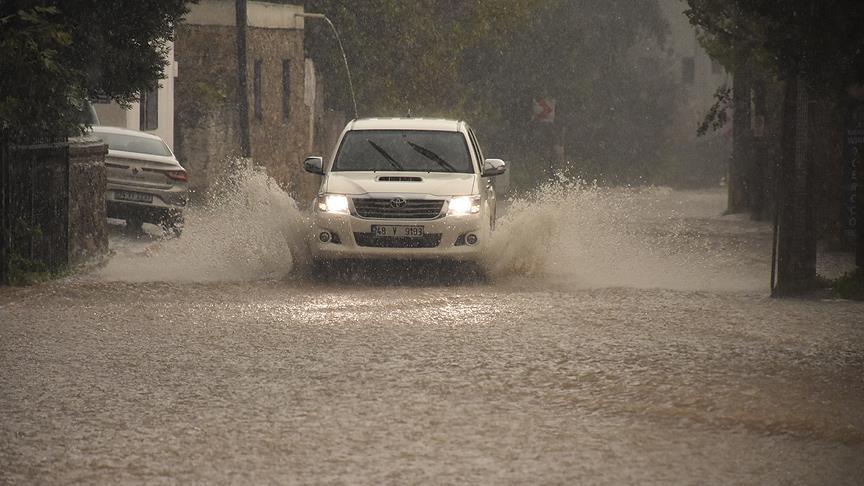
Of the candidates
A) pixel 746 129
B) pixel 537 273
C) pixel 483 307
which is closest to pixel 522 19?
pixel 746 129

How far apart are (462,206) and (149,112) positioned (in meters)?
19.9

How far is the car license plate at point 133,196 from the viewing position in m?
25.2

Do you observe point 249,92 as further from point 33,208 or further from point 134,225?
point 33,208

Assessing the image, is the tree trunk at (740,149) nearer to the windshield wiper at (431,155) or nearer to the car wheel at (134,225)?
the car wheel at (134,225)

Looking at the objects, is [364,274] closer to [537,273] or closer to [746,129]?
[537,273]

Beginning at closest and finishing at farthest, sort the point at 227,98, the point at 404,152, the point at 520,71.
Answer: the point at 404,152 < the point at 227,98 < the point at 520,71

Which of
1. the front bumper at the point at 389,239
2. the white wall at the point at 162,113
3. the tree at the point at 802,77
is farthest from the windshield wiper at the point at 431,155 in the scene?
the white wall at the point at 162,113

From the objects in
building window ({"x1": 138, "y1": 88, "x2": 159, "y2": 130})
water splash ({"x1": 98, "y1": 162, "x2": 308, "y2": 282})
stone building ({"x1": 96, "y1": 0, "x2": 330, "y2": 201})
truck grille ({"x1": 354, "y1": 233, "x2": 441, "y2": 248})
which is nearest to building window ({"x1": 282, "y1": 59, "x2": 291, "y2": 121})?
stone building ({"x1": 96, "y1": 0, "x2": 330, "y2": 201})

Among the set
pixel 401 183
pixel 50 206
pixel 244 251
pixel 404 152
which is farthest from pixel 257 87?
pixel 401 183

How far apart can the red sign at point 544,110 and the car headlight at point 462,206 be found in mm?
32388

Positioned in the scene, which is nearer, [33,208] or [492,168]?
[33,208]

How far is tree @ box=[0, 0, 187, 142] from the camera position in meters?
16.0

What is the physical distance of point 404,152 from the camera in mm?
18312

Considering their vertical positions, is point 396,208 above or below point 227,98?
below
